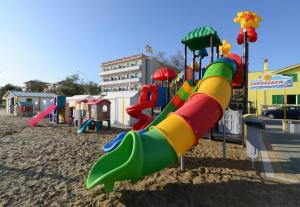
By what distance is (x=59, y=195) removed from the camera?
13.4ft

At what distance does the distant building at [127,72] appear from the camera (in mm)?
67188

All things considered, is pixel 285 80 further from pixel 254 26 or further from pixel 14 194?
pixel 14 194

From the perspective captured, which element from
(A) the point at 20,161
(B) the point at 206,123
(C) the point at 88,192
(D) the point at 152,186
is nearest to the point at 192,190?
(D) the point at 152,186

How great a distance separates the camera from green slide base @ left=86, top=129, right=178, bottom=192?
314 cm

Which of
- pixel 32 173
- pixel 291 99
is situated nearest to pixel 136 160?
pixel 32 173

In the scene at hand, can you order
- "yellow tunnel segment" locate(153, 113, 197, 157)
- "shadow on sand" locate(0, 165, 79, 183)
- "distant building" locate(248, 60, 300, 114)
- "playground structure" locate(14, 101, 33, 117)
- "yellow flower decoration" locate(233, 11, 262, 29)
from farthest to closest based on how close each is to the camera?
"distant building" locate(248, 60, 300, 114), "playground structure" locate(14, 101, 33, 117), "yellow flower decoration" locate(233, 11, 262, 29), "shadow on sand" locate(0, 165, 79, 183), "yellow tunnel segment" locate(153, 113, 197, 157)

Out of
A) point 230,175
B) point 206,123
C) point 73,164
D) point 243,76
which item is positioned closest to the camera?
point 206,123

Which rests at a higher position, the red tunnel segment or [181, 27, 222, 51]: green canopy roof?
[181, 27, 222, 51]: green canopy roof

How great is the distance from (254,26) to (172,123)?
6.33 meters

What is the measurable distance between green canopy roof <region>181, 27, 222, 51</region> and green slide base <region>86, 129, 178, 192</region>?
20.5ft

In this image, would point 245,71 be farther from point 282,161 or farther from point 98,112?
point 98,112

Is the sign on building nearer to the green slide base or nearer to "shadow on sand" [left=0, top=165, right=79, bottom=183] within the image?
the green slide base

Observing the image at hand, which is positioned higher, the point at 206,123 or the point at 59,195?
the point at 206,123

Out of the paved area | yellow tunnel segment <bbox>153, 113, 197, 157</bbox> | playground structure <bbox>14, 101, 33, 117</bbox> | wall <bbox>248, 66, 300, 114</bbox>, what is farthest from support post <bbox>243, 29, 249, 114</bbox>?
playground structure <bbox>14, 101, 33, 117</bbox>
